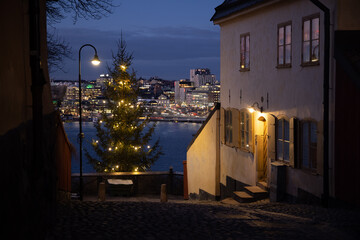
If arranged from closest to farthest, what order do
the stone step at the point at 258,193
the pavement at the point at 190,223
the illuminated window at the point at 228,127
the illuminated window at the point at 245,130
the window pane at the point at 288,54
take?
the pavement at the point at 190,223
the window pane at the point at 288,54
the stone step at the point at 258,193
the illuminated window at the point at 245,130
the illuminated window at the point at 228,127

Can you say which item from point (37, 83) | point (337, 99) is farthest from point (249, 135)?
point (37, 83)

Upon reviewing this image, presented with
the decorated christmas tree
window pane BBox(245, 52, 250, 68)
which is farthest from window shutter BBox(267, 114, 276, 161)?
the decorated christmas tree

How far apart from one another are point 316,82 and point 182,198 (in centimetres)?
1146

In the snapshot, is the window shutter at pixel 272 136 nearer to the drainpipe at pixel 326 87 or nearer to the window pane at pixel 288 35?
the window pane at pixel 288 35

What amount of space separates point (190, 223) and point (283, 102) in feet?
19.8

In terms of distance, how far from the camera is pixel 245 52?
16250 mm

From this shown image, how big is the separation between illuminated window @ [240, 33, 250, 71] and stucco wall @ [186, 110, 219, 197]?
2630mm

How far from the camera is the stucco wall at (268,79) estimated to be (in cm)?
1188

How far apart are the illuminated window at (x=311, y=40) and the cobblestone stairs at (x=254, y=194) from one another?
4.29 meters

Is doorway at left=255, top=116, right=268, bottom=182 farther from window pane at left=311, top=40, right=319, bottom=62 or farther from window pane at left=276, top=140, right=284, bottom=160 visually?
window pane at left=311, top=40, right=319, bottom=62

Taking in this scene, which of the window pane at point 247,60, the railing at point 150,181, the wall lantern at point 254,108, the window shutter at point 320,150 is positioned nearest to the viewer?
the window shutter at point 320,150

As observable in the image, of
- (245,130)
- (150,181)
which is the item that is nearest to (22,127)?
(245,130)

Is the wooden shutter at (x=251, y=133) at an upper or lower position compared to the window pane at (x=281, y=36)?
lower

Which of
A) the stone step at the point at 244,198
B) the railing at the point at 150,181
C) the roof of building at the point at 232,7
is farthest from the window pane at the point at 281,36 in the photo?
the railing at the point at 150,181
